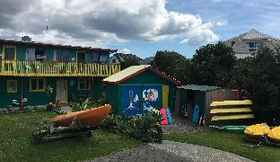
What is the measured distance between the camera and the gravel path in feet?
58.6

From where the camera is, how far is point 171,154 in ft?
61.4

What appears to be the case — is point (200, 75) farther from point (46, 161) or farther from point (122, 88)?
point (46, 161)

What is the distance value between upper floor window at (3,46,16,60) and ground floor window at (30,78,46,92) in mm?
2700

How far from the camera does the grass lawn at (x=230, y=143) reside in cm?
1994

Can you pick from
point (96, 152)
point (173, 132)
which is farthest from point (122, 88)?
point (96, 152)

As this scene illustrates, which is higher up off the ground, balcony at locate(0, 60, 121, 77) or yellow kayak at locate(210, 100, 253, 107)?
balcony at locate(0, 60, 121, 77)

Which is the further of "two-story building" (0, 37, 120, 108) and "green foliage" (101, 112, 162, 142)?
"two-story building" (0, 37, 120, 108)

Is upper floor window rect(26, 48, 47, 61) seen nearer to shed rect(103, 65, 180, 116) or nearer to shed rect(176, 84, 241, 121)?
shed rect(103, 65, 180, 116)

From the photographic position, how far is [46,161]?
55.2ft

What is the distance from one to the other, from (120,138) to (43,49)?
67.4ft

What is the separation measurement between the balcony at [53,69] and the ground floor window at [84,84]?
1957 millimetres

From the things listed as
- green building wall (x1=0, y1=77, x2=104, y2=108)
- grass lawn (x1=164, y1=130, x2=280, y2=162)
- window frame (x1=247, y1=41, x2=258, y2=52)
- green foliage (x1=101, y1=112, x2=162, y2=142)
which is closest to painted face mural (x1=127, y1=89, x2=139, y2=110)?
grass lawn (x1=164, y1=130, x2=280, y2=162)

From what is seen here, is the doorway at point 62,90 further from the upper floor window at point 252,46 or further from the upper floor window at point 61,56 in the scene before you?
the upper floor window at point 252,46

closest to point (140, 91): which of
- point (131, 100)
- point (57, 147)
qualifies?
point (131, 100)
